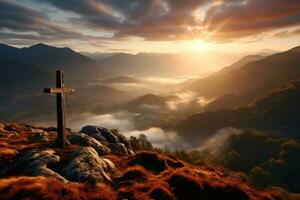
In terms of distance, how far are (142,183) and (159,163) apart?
886 centimetres

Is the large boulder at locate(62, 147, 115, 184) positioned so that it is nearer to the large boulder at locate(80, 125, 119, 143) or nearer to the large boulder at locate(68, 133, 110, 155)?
the large boulder at locate(68, 133, 110, 155)

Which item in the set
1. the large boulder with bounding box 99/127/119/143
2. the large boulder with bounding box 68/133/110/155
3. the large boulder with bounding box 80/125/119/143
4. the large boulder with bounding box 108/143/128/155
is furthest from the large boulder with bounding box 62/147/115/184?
the large boulder with bounding box 99/127/119/143

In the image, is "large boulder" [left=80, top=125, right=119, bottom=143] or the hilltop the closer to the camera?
the hilltop

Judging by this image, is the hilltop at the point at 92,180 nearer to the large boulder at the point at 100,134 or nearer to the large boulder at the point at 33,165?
the large boulder at the point at 33,165

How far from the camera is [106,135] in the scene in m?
59.7

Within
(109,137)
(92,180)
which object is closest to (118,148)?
(109,137)

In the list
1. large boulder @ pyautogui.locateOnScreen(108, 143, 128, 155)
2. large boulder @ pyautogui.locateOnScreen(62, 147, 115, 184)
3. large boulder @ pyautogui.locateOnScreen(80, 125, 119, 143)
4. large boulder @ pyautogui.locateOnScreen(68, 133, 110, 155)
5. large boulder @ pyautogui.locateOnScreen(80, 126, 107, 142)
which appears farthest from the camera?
large boulder @ pyautogui.locateOnScreen(80, 125, 119, 143)

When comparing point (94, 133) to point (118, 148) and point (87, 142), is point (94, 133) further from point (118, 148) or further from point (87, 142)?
point (87, 142)

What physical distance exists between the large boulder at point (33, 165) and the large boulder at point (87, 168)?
1559mm

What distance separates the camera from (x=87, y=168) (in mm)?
30344

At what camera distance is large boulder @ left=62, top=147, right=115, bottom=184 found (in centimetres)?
2881

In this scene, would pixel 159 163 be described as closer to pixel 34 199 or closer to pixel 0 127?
pixel 34 199

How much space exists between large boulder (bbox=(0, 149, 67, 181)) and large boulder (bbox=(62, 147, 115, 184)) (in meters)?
1.56

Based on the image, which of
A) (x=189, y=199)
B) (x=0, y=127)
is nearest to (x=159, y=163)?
(x=189, y=199)
